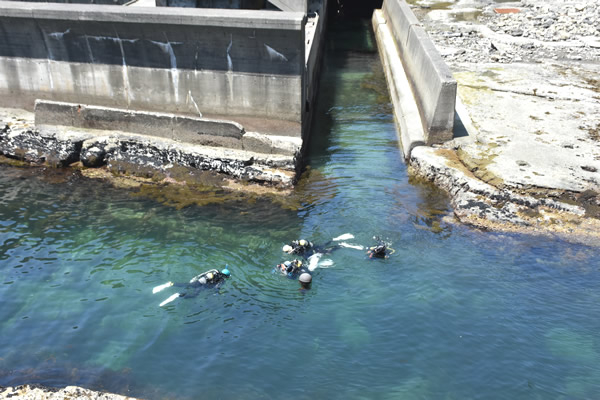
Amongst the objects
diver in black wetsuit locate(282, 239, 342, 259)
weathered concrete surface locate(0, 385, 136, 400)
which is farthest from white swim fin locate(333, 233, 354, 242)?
weathered concrete surface locate(0, 385, 136, 400)

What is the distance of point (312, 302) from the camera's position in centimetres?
964

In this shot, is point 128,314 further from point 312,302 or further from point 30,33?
point 30,33

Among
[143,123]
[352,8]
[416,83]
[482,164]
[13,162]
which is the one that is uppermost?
[352,8]

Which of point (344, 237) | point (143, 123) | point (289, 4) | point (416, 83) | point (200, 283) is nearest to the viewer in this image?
point (200, 283)

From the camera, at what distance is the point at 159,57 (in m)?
13.7

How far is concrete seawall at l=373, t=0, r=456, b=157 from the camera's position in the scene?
45.5 ft

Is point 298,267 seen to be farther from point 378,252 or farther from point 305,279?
point 378,252

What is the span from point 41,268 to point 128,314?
2648 mm

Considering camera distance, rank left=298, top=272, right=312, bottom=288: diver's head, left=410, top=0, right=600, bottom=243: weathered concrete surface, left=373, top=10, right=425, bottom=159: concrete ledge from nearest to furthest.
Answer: left=298, top=272, right=312, bottom=288: diver's head, left=410, top=0, right=600, bottom=243: weathered concrete surface, left=373, top=10, right=425, bottom=159: concrete ledge

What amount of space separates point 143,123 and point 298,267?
22.9ft

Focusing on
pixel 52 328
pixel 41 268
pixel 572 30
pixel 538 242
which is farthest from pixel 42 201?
pixel 572 30

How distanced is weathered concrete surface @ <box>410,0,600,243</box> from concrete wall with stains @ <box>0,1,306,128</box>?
4.60 meters

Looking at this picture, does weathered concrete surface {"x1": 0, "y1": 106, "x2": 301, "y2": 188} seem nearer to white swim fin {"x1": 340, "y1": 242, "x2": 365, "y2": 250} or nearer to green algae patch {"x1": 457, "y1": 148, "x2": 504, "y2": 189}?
white swim fin {"x1": 340, "y1": 242, "x2": 365, "y2": 250}

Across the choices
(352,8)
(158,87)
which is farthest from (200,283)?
(352,8)
